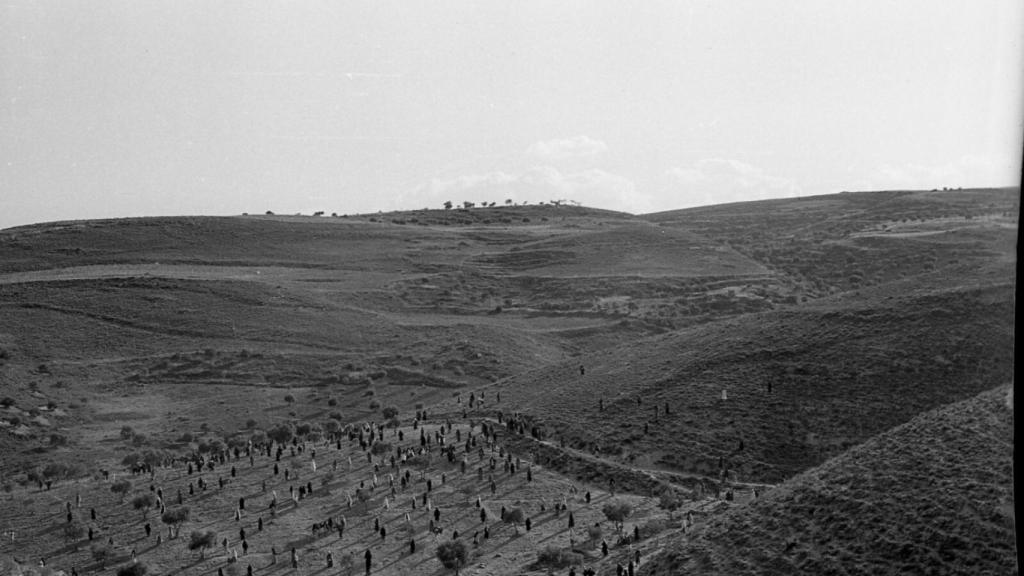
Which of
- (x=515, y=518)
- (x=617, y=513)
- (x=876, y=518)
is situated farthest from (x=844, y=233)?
(x=876, y=518)

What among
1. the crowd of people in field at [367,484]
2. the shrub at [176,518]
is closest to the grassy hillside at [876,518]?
the crowd of people in field at [367,484]

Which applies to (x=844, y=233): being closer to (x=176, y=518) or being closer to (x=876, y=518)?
(x=176, y=518)

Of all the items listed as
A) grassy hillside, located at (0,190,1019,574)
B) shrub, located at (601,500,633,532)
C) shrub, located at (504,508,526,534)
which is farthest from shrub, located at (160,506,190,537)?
shrub, located at (601,500,633,532)

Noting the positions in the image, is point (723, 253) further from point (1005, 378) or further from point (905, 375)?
point (1005, 378)

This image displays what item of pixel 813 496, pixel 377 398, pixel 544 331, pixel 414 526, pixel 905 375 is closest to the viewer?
pixel 813 496

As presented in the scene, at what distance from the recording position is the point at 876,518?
58.2 feet

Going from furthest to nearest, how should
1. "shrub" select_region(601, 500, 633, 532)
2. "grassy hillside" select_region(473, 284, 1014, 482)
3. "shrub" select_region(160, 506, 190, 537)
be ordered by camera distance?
"grassy hillside" select_region(473, 284, 1014, 482)
"shrub" select_region(160, 506, 190, 537)
"shrub" select_region(601, 500, 633, 532)

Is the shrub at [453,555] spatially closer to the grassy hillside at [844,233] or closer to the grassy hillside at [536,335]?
the grassy hillside at [536,335]

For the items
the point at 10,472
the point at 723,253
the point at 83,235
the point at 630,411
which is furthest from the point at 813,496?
the point at 83,235

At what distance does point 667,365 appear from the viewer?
1858 inches

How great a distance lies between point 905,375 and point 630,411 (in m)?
11.8

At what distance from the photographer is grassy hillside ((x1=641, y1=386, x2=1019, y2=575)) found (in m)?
14.5

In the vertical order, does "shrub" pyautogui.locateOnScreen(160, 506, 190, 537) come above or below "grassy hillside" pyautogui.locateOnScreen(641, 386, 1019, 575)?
below

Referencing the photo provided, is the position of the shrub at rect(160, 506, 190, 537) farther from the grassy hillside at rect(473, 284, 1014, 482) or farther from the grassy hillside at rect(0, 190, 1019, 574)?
the grassy hillside at rect(473, 284, 1014, 482)
